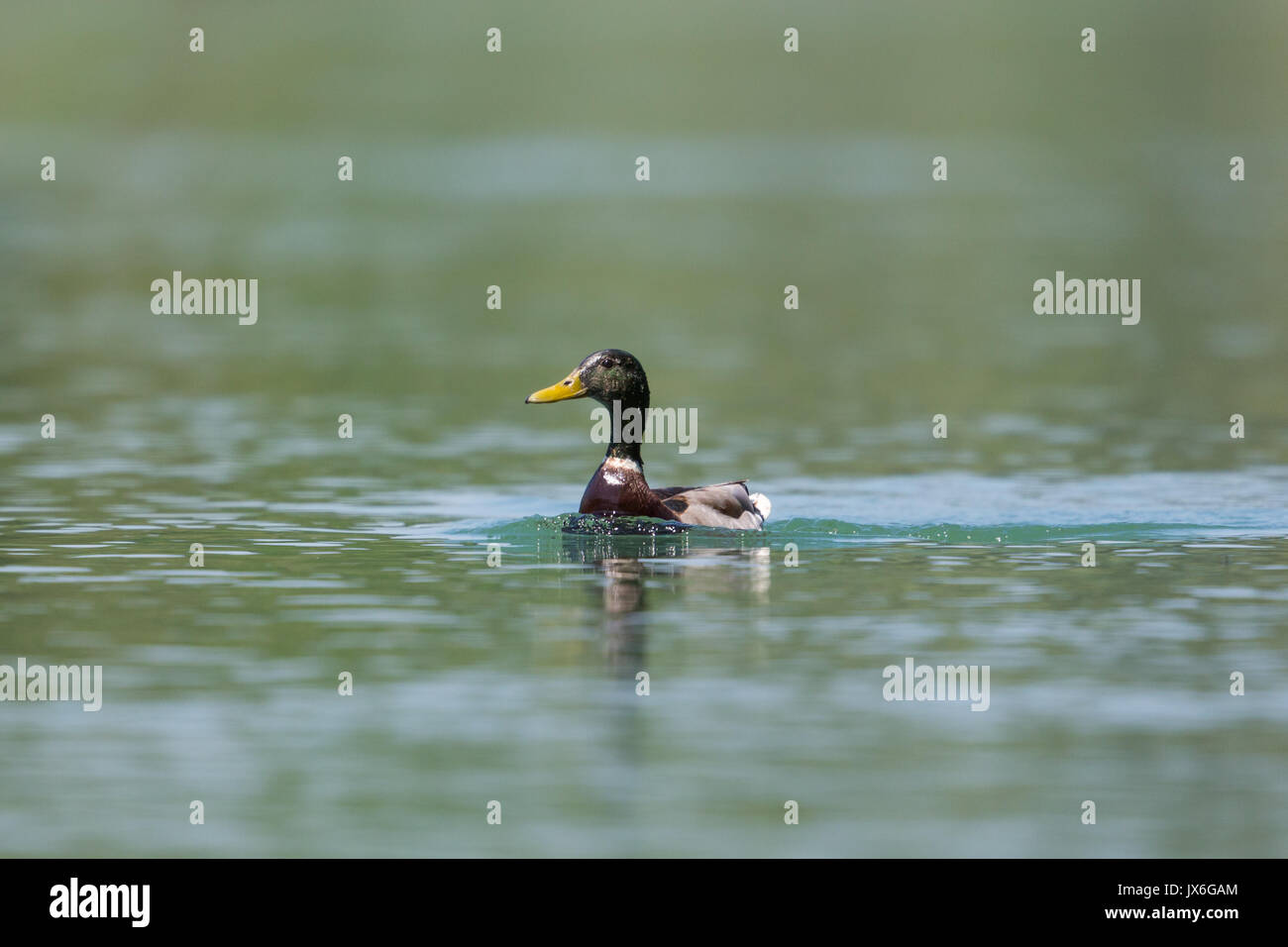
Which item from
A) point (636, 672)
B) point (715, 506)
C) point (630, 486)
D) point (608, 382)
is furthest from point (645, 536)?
point (636, 672)

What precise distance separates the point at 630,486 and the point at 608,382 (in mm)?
1202

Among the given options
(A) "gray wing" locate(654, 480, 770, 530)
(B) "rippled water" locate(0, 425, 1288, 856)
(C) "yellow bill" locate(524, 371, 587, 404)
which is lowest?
(B) "rippled water" locate(0, 425, 1288, 856)

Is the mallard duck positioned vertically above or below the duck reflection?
above

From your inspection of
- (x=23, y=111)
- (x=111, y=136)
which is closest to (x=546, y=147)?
(x=111, y=136)

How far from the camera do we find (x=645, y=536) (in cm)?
2184

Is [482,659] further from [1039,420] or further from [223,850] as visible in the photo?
[1039,420]

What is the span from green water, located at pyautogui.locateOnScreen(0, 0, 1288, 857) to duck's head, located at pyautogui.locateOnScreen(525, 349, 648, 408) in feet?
4.95

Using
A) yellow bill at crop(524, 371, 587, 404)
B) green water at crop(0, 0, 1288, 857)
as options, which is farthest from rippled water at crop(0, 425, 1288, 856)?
yellow bill at crop(524, 371, 587, 404)

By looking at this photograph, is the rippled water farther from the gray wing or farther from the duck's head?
the duck's head

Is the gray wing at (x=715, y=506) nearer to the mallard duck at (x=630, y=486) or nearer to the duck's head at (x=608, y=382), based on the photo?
the mallard duck at (x=630, y=486)

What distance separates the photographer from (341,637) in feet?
55.1

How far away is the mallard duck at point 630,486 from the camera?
2217cm

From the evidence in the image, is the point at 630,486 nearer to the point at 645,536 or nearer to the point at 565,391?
the point at 645,536

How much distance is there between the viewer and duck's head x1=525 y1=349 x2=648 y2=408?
22688 mm
